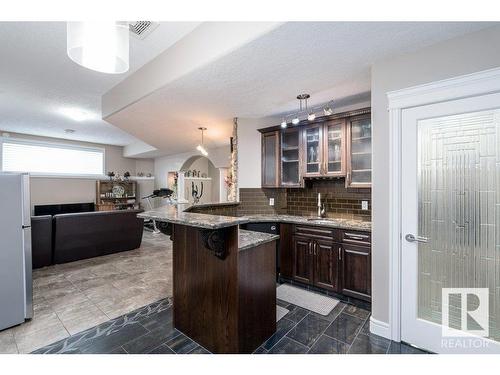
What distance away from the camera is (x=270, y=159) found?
12.8ft

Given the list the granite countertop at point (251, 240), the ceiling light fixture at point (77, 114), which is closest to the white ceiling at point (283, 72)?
the ceiling light fixture at point (77, 114)

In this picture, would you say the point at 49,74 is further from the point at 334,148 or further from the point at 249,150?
Result: the point at 334,148

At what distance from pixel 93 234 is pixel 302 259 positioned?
3976 mm

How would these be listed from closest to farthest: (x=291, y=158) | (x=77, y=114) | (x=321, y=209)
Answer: (x=321, y=209) → (x=291, y=158) → (x=77, y=114)

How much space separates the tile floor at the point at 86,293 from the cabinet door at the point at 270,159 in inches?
86.7

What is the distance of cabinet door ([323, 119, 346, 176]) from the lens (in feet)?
10.2

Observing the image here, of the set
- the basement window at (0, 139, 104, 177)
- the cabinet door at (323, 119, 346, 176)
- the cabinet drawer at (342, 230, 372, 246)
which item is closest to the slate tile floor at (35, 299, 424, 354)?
the cabinet drawer at (342, 230, 372, 246)

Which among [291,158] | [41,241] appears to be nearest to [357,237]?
[291,158]

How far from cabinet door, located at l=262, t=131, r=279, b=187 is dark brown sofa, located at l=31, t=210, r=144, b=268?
3.15 metres

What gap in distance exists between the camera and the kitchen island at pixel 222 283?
5.69 ft

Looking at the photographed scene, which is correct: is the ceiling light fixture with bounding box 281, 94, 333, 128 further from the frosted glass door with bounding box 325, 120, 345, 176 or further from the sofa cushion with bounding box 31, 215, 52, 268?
the sofa cushion with bounding box 31, 215, 52, 268

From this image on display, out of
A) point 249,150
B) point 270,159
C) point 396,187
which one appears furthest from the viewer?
point 249,150

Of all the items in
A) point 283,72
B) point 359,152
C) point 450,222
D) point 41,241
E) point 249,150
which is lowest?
point 41,241
